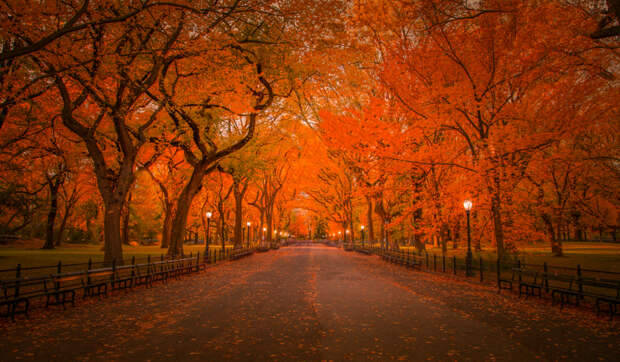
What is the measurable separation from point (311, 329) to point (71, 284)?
8.48 metres

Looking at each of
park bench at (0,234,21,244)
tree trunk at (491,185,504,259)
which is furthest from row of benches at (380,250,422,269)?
park bench at (0,234,21,244)

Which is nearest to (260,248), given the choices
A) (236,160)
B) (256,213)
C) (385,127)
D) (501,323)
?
(236,160)

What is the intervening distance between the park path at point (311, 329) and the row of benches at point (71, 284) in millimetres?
571

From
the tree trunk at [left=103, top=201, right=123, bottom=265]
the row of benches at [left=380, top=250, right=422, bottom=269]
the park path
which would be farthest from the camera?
the row of benches at [left=380, top=250, right=422, bottom=269]

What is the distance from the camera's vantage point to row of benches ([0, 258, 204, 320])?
28.0 feet

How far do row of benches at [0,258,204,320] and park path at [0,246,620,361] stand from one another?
57 cm

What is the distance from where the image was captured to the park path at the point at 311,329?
573 centimetres

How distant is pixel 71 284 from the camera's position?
35.0ft

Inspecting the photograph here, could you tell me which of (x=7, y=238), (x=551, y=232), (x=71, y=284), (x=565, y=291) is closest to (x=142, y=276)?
(x=71, y=284)

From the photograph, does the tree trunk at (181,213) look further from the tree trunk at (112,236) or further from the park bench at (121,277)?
the park bench at (121,277)

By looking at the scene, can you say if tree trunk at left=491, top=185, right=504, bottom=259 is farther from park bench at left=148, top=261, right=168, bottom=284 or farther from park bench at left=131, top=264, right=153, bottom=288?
park bench at left=131, top=264, right=153, bottom=288

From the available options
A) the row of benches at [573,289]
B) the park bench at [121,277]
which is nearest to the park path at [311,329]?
the row of benches at [573,289]

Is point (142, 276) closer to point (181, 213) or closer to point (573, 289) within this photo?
point (181, 213)

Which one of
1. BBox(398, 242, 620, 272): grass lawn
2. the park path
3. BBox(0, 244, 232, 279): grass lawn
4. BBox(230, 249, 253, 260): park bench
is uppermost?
→ the park path
